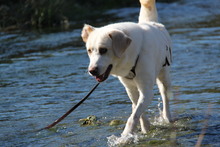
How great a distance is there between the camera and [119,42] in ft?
18.1

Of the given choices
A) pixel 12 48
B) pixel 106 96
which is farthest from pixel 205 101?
pixel 12 48

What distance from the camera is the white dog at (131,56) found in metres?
5.54

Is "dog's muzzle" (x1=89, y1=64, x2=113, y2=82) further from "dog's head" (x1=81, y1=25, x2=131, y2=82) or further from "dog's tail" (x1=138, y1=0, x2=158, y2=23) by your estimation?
"dog's tail" (x1=138, y1=0, x2=158, y2=23)

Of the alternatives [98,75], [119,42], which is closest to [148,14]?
[119,42]

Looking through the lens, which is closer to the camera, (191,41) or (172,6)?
(191,41)

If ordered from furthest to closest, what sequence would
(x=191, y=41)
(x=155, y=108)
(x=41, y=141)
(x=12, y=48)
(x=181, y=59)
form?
(x=12, y=48) < (x=191, y=41) < (x=181, y=59) < (x=155, y=108) < (x=41, y=141)

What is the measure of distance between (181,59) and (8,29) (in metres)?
10.8

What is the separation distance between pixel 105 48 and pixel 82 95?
380 centimetres

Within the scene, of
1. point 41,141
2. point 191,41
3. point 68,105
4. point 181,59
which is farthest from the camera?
point 191,41

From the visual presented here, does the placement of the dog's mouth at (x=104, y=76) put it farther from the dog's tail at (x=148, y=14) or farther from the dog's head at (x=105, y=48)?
the dog's tail at (x=148, y=14)

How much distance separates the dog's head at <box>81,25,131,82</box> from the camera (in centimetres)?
550

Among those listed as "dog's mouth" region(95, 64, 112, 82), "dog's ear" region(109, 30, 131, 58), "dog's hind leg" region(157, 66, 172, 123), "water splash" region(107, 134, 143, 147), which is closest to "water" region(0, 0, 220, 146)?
"water splash" region(107, 134, 143, 147)

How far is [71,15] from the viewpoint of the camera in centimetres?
2542

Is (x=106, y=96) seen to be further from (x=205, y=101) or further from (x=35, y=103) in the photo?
(x=205, y=101)
